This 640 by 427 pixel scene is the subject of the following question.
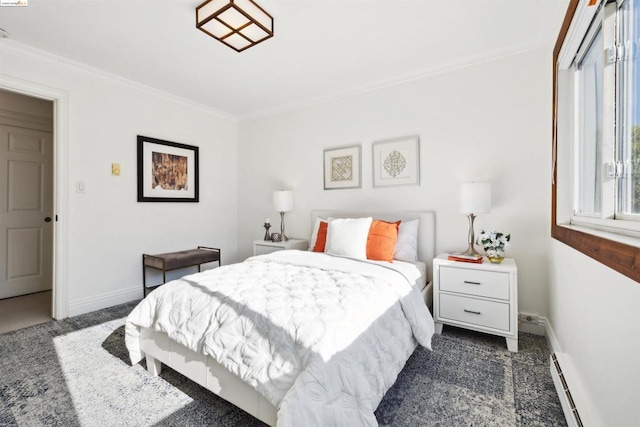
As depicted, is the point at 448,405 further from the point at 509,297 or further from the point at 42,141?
the point at 42,141

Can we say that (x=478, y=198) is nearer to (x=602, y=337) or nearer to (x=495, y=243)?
(x=495, y=243)

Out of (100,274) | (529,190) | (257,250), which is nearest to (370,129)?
(529,190)

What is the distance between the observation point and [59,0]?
1982 mm

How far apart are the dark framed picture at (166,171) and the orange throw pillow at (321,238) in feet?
6.30

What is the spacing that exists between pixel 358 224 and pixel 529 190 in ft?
4.85

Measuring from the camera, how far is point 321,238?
3.09m

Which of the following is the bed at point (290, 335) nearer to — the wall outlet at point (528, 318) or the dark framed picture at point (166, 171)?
the wall outlet at point (528, 318)

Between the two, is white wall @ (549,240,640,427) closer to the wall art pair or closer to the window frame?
the window frame

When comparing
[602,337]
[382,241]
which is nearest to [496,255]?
[382,241]

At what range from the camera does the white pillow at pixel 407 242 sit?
8.86 ft

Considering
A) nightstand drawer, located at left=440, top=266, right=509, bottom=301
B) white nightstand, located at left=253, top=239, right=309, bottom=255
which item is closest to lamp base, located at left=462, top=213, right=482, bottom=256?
nightstand drawer, located at left=440, top=266, right=509, bottom=301

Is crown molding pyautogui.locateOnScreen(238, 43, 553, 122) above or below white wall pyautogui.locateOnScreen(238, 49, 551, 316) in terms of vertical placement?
above

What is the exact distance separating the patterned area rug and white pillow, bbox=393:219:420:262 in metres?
0.73

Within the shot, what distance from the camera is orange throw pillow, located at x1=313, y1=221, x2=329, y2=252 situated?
10.0 feet
